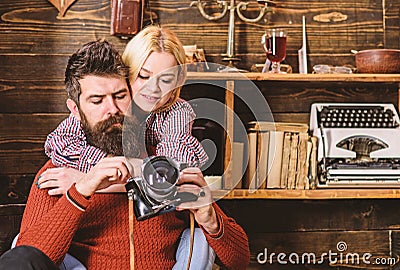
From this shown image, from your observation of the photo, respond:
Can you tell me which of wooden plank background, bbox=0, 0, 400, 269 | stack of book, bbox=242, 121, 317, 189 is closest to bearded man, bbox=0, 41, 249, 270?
stack of book, bbox=242, 121, 317, 189

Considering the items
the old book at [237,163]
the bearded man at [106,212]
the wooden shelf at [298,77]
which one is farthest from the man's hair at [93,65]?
the old book at [237,163]

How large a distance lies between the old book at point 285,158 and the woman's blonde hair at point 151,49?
613mm

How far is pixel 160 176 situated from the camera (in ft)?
5.67

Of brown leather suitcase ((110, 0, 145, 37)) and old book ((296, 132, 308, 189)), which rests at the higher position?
brown leather suitcase ((110, 0, 145, 37))

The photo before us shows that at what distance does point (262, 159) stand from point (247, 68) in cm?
43

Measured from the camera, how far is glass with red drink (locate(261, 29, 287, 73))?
260 cm

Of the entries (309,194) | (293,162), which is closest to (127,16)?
(293,162)

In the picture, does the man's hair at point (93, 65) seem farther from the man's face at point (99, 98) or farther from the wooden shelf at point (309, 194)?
the wooden shelf at point (309, 194)

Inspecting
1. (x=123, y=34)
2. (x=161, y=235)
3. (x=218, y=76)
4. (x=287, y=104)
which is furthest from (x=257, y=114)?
(x=161, y=235)

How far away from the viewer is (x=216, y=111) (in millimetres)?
2744

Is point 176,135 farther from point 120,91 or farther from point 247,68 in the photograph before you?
point 247,68

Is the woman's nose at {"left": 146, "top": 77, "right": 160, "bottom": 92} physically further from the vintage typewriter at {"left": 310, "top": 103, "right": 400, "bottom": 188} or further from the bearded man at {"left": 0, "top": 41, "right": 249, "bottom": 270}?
the vintage typewriter at {"left": 310, "top": 103, "right": 400, "bottom": 188}

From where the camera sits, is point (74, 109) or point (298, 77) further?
point (298, 77)

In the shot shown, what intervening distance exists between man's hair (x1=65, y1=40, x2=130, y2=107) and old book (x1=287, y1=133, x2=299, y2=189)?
2.72 feet
